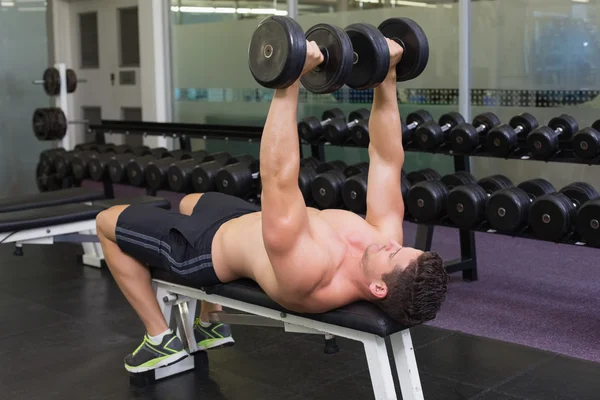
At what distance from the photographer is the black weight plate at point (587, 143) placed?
11.3 ft

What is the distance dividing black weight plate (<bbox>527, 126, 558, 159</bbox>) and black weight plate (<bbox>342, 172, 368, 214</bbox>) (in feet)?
2.75

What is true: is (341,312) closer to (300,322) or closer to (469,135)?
(300,322)

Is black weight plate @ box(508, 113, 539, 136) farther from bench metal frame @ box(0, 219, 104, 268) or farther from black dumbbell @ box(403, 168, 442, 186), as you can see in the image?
bench metal frame @ box(0, 219, 104, 268)

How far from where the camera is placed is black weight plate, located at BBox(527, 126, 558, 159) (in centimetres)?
365

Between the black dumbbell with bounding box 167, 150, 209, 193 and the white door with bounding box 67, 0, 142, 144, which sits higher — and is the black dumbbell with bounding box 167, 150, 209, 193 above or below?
below

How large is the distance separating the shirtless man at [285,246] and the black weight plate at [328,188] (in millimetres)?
1217

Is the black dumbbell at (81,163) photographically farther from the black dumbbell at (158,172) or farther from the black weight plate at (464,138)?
the black weight plate at (464,138)

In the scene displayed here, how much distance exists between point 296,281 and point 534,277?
2.23m

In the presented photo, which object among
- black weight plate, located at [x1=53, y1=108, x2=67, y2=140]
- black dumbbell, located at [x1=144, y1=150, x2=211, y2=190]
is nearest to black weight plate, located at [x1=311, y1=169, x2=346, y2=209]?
black dumbbell, located at [x1=144, y1=150, x2=211, y2=190]

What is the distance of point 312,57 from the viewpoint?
192 centimetres

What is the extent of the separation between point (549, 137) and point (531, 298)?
790 mm

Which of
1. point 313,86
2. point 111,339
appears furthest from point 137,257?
point 313,86

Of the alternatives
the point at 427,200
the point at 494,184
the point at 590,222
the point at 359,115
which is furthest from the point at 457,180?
the point at 359,115

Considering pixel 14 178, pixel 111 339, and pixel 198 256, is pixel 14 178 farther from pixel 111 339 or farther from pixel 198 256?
pixel 198 256
